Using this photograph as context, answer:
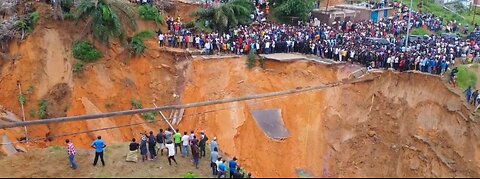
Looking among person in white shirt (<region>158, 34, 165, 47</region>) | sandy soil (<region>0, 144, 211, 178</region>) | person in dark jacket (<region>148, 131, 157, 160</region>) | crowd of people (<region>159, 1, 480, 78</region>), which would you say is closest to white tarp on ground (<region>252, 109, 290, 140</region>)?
crowd of people (<region>159, 1, 480, 78</region>)

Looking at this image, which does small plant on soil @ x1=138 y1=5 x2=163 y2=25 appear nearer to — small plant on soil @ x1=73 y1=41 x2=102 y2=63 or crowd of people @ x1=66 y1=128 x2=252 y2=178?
small plant on soil @ x1=73 y1=41 x2=102 y2=63

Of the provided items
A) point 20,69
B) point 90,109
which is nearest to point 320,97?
point 90,109

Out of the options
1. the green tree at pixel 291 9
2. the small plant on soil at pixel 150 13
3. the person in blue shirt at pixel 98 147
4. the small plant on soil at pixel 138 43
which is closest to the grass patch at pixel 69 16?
the small plant on soil at pixel 138 43

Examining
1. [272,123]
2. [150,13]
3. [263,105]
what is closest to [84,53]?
[150,13]

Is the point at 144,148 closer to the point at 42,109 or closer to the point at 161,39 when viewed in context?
the point at 42,109

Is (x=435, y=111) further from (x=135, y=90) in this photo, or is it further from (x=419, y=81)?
(x=135, y=90)

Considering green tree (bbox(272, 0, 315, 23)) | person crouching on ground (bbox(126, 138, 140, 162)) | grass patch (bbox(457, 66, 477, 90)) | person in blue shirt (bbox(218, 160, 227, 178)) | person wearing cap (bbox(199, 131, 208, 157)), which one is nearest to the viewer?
person in blue shirt (bbox(218, 160, 227, 178))
